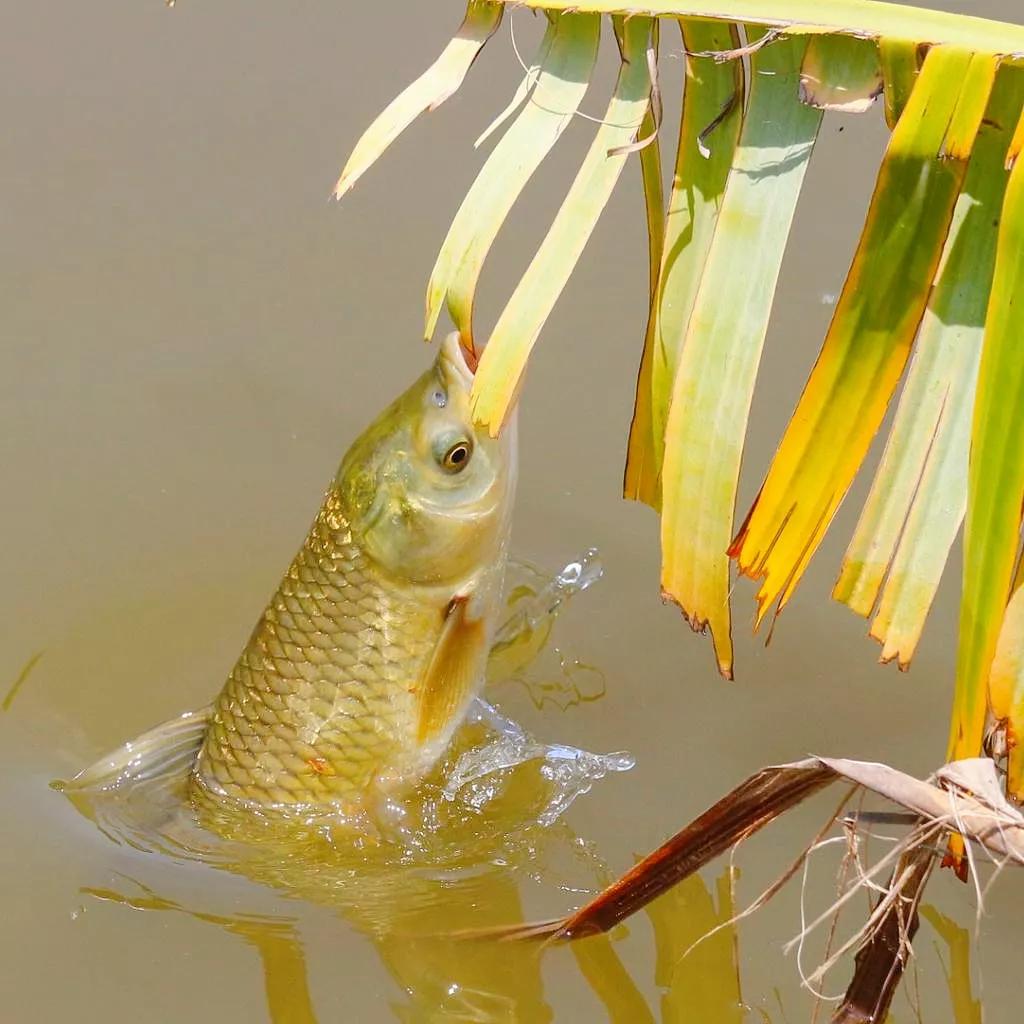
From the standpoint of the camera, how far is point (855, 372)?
4.83 ft

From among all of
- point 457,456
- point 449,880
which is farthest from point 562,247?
point 449,880

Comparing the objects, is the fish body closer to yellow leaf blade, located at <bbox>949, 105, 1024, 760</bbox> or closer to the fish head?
the fish head

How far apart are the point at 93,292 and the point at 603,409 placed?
4.24 feet

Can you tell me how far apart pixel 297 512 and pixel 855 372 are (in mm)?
1944

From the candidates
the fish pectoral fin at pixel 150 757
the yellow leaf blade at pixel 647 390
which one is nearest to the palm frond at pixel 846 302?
the yellow leaf blade at pixel 647 390

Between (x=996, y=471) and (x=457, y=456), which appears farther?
(x=457, y=456)

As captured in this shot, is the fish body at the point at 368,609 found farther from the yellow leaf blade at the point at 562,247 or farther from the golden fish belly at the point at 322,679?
the yellow leaf blade at the point at 562,247

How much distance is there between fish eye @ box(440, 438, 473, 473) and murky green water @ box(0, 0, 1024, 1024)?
2.24 ft

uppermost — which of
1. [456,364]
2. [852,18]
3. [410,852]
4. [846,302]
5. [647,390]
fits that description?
[852,18]

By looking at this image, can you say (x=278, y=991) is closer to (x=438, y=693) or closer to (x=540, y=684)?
(x=438, y=693)

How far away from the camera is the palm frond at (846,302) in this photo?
141cm

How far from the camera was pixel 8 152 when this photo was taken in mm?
3484

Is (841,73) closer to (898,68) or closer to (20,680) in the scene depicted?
(898,68)

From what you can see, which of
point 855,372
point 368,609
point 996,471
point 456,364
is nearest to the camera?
point 996,471
